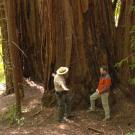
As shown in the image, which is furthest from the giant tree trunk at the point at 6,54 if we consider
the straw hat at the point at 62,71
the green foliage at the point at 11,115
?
the straw hat at the point at 62,71

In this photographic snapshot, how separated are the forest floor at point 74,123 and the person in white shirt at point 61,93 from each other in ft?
0.84

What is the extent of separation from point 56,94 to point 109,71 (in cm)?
167

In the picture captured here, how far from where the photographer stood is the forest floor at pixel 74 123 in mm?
10242

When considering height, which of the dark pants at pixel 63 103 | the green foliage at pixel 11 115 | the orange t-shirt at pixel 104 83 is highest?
the orange t-shirt at pixel 104 83

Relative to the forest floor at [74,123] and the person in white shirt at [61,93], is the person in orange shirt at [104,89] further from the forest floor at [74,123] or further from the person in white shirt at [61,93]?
the person in white shirt at [61,93]

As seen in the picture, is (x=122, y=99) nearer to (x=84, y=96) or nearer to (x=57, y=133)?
(x=84, y=96)

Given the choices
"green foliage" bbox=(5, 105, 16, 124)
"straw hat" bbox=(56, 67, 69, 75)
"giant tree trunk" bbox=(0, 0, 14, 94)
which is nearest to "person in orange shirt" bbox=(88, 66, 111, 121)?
"straw hat" bbox=(56, 67, 69, 75)

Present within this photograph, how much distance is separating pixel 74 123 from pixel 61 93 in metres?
0.81

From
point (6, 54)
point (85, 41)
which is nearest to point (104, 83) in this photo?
point (85, 41)

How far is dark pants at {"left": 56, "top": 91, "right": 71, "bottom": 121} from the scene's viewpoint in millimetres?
10750

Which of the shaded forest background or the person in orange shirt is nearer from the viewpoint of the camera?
the person in orange shirt

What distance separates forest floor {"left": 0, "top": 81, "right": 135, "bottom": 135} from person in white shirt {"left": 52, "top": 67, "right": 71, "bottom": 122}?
0.84 ft

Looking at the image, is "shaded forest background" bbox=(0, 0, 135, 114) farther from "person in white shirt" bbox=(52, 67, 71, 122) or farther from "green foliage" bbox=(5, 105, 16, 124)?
"person in white shirt" bbox=(52, 67, 71, 122)

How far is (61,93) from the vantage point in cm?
1078
